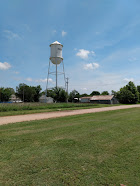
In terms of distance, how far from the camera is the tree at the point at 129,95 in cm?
5253

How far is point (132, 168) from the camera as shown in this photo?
2.71 meters

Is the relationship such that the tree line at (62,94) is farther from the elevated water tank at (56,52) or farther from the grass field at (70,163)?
the grass field at (70,163)

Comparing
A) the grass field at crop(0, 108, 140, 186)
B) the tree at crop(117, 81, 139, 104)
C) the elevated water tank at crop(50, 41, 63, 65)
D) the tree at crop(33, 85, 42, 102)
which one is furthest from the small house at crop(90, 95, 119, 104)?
the grass field at crop(0, 108, 140, 186)

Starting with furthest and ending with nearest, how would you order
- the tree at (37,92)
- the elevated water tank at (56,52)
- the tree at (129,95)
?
the tree at (37,92) < the tree at (129,95) < the elevated water tank at (56,52)

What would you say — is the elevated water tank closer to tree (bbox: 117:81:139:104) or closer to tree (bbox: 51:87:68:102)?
tree (bbox: 51:87:68:102)

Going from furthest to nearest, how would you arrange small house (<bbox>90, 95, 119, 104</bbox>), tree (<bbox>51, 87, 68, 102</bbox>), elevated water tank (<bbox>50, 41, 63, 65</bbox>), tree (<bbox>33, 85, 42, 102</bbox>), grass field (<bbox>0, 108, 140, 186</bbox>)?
1. tree (<bbox>33, 85, 42, 102</bbox>)
2. small house (<bbox>90, 95, 119, 104</bbox>)
3. tree (<bbox>51, 87, 68, 102</bbox>)
4. elevated water tank (<bbox>50, 41, 63, 65</bbox>)
5. grass field (<bbox>0, 108, 140, 186</bbox>)

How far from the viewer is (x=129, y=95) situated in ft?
172

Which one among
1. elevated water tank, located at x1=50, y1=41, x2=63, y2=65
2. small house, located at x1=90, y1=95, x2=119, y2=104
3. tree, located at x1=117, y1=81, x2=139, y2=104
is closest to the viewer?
elevated water tank, located at x1=50, y1=41, x2=63, y2=65

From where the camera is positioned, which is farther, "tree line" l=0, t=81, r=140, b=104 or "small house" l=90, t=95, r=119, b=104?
"small house" l=90, t=95, r=119, b=104

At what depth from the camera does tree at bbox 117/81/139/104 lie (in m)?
52.5

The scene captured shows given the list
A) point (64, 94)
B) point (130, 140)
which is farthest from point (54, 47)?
point (130, 140)

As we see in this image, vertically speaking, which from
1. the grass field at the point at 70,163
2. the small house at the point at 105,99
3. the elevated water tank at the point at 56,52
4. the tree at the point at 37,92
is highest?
the elevated water tank at the point at 56,52

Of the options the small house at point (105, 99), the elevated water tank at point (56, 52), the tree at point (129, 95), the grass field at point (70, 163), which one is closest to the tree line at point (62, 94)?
the tree at point (129, 95)

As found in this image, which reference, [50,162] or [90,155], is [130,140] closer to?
[90,155]
